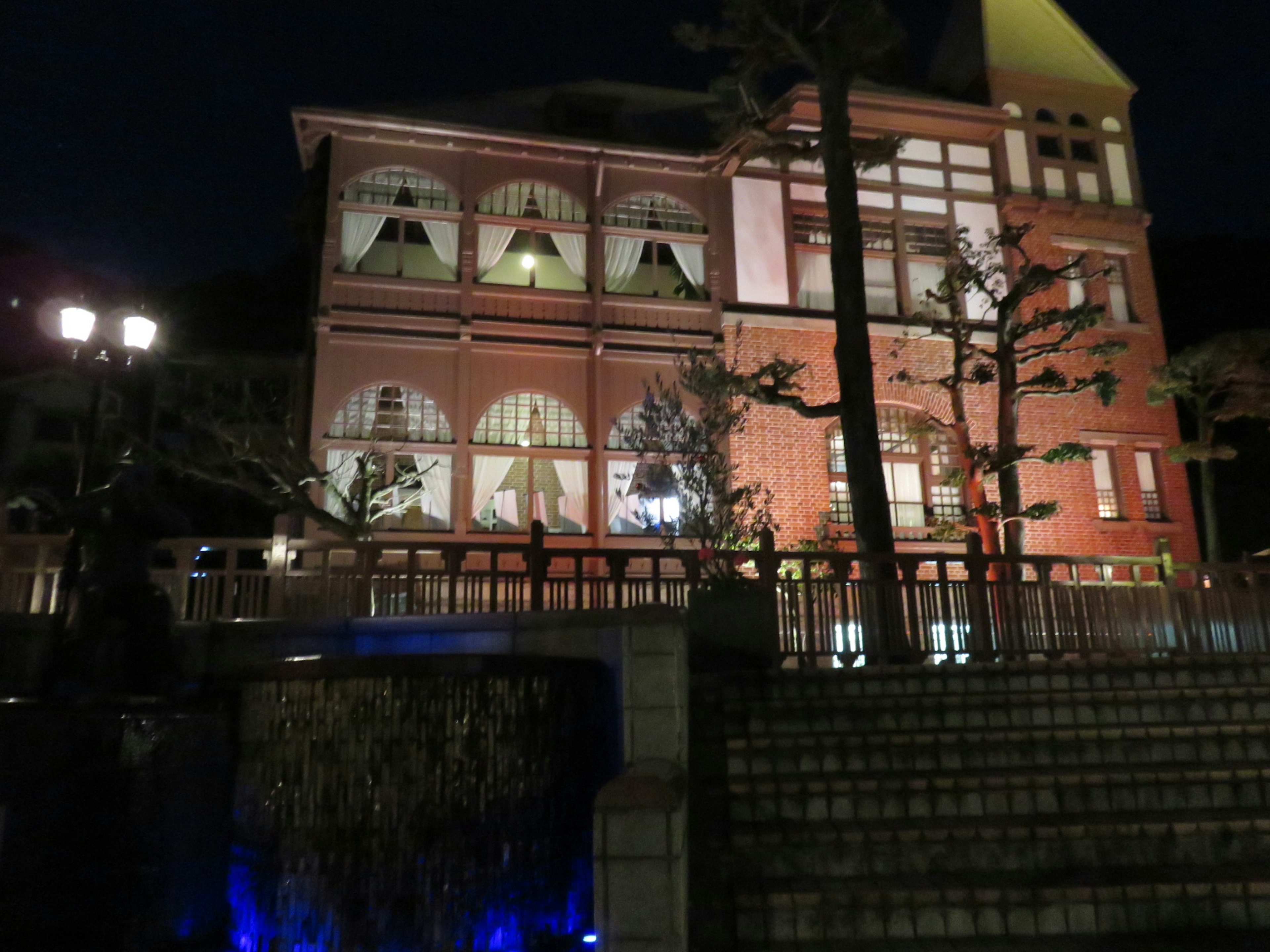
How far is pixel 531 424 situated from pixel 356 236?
4.50 meters

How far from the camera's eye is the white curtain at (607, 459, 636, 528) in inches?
651

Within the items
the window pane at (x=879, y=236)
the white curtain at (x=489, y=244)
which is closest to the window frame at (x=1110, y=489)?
the window pane at (x=879, y=236)

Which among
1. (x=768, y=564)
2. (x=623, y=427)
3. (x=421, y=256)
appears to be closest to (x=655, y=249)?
(x=623, y=427)

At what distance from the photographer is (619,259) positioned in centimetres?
1775

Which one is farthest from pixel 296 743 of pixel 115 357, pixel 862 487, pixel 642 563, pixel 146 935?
pixel 642 563

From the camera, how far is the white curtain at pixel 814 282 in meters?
18.1

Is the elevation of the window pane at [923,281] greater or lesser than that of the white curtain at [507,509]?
greater

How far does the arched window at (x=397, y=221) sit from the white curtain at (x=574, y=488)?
3.88 meters

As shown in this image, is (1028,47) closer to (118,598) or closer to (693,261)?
(693,261)

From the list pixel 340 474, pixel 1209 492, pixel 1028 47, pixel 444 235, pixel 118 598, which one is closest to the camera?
pixel 118 598

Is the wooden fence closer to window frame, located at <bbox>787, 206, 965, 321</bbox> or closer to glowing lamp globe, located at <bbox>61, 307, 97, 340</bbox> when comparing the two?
glowing lamp globe, located at <bbox>61, 307, 97, 340</bbox>

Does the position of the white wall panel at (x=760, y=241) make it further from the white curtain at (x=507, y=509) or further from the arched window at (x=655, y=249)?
the white curtain at (x=507, y=509)

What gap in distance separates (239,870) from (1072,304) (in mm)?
18086

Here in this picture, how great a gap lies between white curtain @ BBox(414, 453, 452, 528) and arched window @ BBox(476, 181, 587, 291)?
3.56 m
